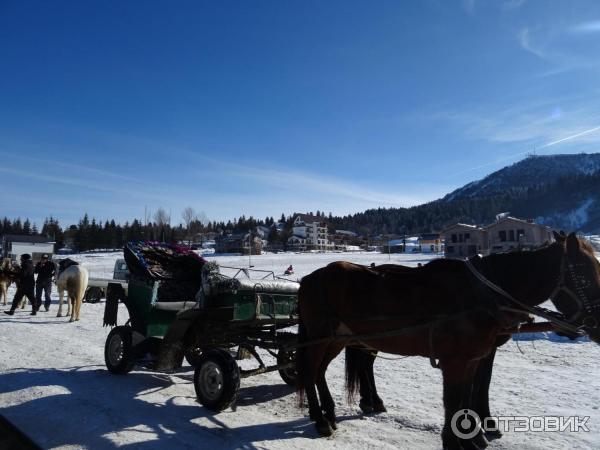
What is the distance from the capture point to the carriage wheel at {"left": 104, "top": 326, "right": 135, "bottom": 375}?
6.89 metres

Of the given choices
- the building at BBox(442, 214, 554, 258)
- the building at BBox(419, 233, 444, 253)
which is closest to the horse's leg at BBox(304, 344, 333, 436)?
the building at BBox(442, 214, 554, 258)

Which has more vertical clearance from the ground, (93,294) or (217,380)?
(217,380)

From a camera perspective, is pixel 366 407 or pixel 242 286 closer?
pixel 366 407

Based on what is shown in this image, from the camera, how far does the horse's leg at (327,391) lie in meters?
4.95

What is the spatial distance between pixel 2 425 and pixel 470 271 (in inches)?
207

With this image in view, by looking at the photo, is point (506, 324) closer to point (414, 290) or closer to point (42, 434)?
point (414, 290)

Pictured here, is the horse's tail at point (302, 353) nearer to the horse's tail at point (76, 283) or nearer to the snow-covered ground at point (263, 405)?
the snow-covered ground at point (263, 405)

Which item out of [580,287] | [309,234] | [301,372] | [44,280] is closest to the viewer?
[580,287]

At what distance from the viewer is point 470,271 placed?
420cm

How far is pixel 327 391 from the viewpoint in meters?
5.07

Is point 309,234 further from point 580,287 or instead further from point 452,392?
point 580,287

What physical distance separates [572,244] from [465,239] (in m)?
72.3

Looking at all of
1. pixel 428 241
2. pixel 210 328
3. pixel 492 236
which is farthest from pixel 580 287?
pixel 428 241

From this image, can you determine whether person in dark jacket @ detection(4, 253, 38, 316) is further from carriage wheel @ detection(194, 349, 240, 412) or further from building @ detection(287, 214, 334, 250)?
building @ detection(287, 214, 334, 250)
